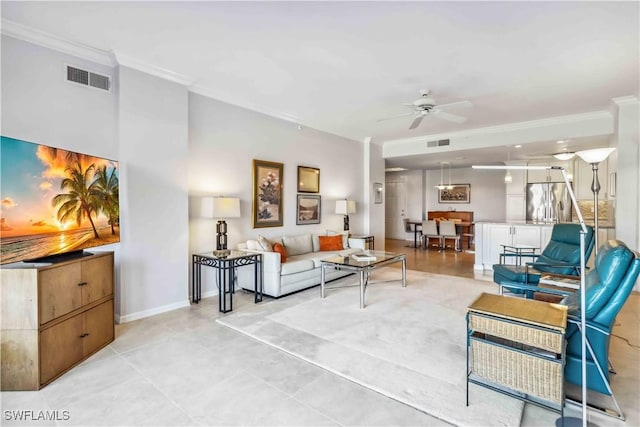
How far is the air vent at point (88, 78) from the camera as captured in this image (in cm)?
326

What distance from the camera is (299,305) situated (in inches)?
161

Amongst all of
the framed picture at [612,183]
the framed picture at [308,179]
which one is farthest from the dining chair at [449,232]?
the framed picture at [308,179]

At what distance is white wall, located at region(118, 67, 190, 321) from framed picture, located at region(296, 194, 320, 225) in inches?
91.2

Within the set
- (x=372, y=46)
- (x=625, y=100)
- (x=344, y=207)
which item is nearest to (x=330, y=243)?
(x=344, y=207)

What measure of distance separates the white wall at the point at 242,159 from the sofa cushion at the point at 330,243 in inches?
17.6

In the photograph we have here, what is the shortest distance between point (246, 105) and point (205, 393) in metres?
3.99

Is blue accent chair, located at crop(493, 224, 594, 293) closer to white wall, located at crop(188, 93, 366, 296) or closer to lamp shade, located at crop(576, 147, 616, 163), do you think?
lamp shade, located at crop(576, 147, 616, 163)

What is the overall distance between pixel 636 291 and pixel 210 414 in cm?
610

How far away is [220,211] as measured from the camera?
424 centimetres

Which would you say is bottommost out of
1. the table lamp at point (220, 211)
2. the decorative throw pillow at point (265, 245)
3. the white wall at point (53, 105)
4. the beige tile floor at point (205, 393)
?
the beige tile floor at point (205, 393)

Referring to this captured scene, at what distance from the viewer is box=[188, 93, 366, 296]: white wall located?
439 cm

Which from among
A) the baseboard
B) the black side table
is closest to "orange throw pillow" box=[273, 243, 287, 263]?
the black side table

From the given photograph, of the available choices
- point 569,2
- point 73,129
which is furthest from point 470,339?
point 73,129

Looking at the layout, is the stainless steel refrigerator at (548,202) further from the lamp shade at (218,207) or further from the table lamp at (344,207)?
the lamp shade at (218,207)
